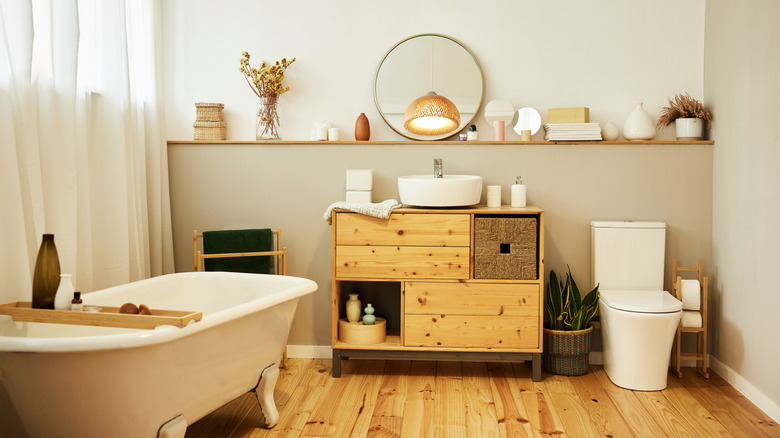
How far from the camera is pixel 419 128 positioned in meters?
3.20

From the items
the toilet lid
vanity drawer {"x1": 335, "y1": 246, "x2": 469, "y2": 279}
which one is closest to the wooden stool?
the toilet lid

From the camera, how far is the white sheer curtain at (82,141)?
2195mm

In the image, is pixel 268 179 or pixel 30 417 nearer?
pixel 30 417

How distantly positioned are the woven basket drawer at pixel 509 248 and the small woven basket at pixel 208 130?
1.60 m

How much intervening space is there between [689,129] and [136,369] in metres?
2.96

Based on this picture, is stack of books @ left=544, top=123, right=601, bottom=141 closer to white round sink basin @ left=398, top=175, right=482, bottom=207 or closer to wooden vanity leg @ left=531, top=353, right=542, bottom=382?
white round sink basin @ left=398, top=175, right=482, bottom=207

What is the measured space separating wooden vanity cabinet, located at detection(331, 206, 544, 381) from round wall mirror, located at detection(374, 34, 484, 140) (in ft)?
2.23

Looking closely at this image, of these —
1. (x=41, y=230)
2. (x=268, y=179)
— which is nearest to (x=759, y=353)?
(x=268, y=179)

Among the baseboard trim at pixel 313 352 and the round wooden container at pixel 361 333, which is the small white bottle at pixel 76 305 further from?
the baseboard trim at pixel 313 352

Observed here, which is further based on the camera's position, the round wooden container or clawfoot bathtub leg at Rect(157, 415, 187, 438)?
the round wooden container

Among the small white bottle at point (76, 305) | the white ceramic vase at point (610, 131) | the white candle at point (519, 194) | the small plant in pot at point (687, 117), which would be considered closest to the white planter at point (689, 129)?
the small plant in pot at point (687, 117)

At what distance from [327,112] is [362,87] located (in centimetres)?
26

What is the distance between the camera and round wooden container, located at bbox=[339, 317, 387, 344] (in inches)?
124

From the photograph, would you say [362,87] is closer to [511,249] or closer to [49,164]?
[511,249]
